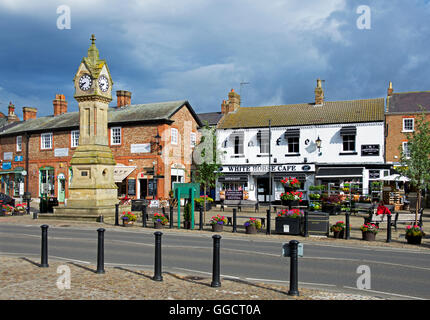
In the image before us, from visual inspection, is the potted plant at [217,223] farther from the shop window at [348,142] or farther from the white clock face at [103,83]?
the shop window at [348,142]

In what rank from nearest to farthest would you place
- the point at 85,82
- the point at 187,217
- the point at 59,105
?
the point at 187,217 < the point at 85,82 < the point at 59,105

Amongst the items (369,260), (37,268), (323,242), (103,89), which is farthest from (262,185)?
(37,268)

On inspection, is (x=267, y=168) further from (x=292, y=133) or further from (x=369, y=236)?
(x=369, y=236)

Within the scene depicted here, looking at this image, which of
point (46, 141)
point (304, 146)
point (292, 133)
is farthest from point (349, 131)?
point (46, 141)

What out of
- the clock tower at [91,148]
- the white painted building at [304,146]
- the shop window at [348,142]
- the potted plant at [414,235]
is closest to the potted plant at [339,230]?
the potted plant at [414,235]

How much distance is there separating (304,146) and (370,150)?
5288 millimetres

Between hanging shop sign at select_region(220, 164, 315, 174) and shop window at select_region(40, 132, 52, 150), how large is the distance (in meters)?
16.7

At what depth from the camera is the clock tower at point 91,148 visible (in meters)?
24.3

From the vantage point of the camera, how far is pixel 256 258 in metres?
12.2

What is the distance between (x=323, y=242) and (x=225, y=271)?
735 centimetres

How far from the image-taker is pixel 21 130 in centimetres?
4381

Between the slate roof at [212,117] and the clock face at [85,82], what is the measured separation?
18539 mm

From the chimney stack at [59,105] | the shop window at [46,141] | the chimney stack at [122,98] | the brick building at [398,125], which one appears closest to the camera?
the brick building at [398,125]

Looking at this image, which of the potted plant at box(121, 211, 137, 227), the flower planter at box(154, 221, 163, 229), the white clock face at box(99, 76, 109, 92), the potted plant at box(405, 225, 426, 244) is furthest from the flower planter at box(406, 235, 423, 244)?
the white clock face at box(99, 76, 109, 92)
